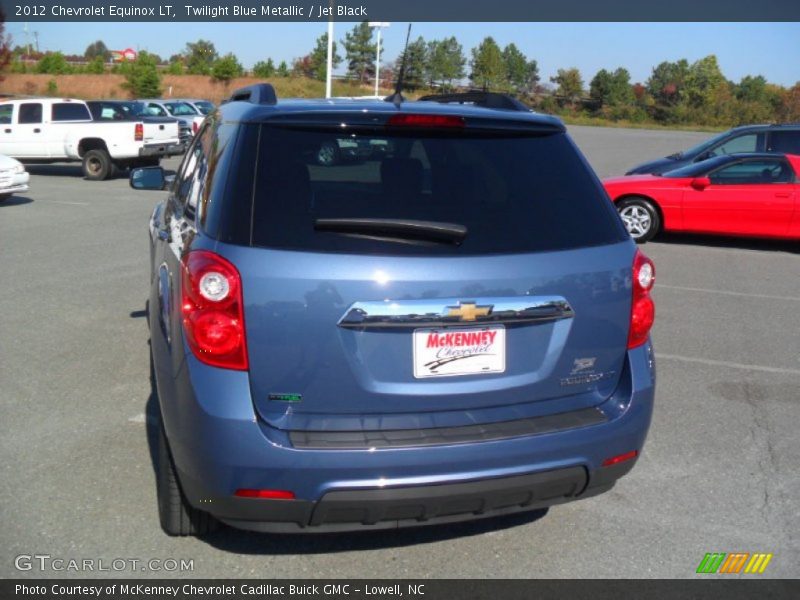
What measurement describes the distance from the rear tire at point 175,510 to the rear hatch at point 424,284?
78 cm

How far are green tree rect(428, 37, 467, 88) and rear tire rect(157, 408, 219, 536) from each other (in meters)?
40.9

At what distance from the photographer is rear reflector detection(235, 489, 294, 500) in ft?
9.59

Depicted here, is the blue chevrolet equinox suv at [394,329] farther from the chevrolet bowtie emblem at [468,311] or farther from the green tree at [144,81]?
the green tree at [144,81]

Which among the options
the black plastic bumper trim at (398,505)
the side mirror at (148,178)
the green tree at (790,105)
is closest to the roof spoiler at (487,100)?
the black plastic bumper trim at (398,505)

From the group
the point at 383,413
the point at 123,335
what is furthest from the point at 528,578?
the point at 123,335

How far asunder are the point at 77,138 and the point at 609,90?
76007 mm

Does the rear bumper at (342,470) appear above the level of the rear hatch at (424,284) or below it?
below

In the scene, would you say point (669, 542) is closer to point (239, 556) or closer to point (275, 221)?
point (239, 556)

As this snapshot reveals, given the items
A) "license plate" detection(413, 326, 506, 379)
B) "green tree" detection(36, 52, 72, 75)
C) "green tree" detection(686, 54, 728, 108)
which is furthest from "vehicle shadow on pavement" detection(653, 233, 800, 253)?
"green tree" detection(686, 54, 728, 108)

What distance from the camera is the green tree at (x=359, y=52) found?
2085 inches

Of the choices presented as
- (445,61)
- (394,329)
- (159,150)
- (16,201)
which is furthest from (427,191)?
(445,61)

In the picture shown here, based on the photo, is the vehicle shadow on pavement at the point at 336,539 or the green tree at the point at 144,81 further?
A: the green tree at the point at 144,81

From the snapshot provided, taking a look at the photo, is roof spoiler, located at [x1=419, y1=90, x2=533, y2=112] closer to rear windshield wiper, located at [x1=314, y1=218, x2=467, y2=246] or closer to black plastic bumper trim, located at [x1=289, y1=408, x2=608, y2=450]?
rear windshield wiper, located at [x1=314, y1=218, x2=467, y2=246]
